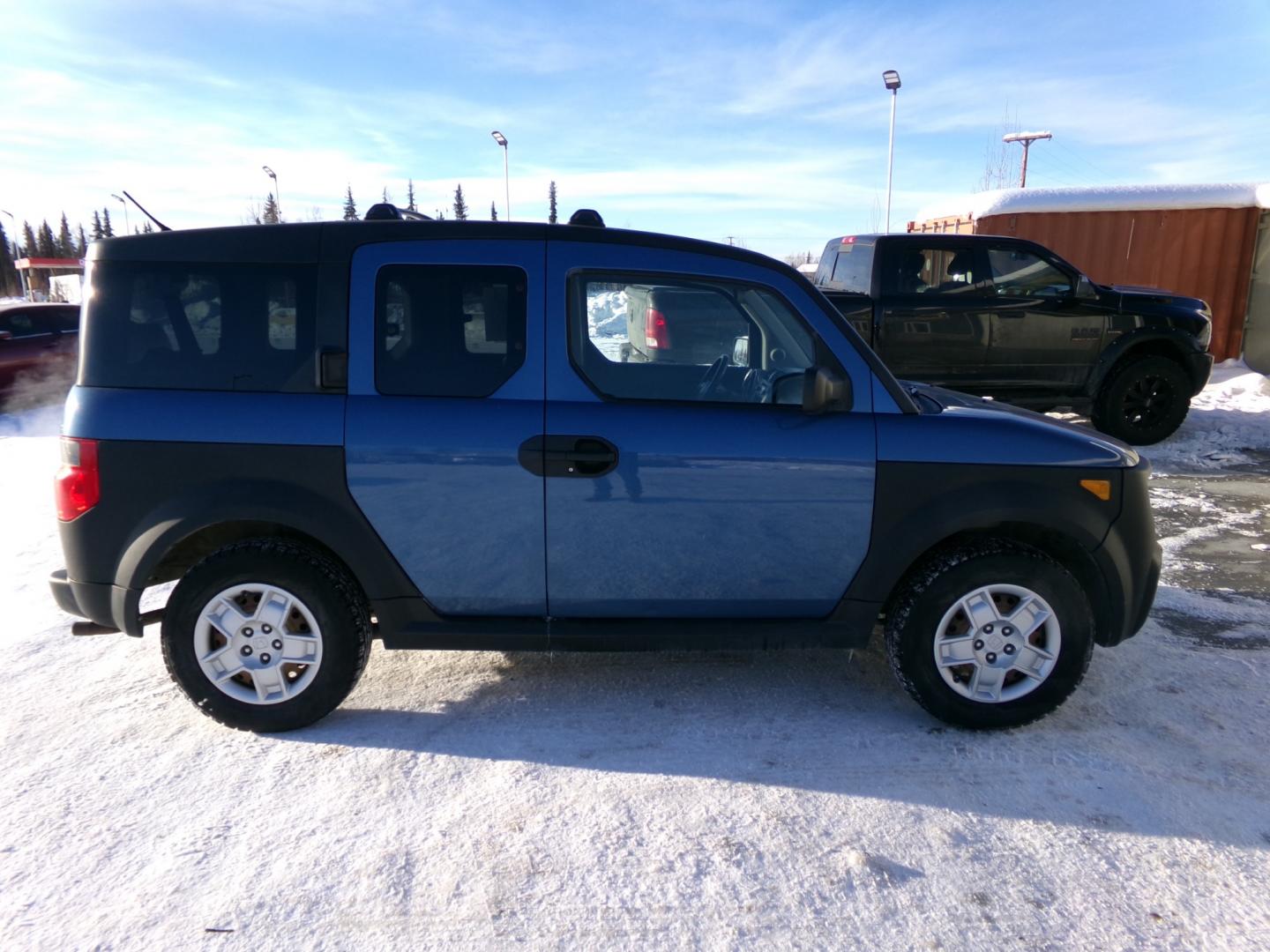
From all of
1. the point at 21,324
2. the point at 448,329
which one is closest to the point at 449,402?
the point at 448,329

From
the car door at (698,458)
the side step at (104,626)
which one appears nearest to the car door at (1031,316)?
the car door at (698,458)

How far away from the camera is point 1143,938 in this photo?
2354mm

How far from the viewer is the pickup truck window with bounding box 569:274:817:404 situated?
3.33m

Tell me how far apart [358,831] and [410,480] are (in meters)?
1.21

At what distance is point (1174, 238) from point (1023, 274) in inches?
251

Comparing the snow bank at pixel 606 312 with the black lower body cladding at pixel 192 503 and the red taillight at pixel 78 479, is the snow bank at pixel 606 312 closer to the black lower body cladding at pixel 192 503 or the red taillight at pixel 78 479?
the black lower body cladding at pixel 192 503

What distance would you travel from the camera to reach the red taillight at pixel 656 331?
342 centimetres

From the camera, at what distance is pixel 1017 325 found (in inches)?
344

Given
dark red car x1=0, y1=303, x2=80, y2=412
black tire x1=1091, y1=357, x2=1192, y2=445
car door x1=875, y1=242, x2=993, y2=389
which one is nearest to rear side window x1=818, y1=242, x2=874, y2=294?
car door x1=875, y1=242, x2=993, y2=389

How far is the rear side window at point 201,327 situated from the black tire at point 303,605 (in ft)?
2.12

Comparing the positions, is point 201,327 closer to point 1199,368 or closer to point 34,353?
point 1199,368

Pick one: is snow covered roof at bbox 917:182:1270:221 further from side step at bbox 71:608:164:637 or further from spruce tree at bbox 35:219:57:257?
spruce tree at bbox 35:219:57:257

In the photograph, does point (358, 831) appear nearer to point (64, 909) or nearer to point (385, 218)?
point (64, 909)

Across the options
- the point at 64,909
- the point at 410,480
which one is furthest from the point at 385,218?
the point at 64,909
